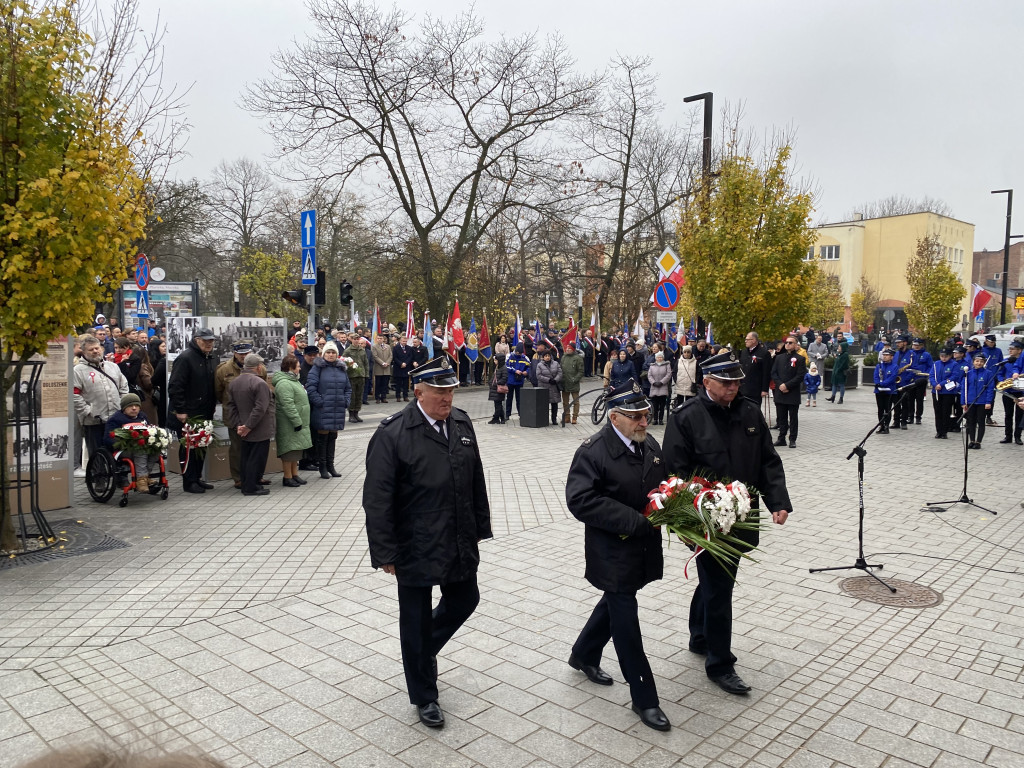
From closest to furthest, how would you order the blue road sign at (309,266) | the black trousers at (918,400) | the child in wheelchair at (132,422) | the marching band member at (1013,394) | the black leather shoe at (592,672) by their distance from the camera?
the black leather shoe at (592,672) → the child in wheelchair at (132,422) → the blue road sign at (309,266) → the marching band member at (1013,394) → the black trousers at (918,400)

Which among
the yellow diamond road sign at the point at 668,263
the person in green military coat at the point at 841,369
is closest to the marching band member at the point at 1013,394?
the yellow diamond road sign at the point at 668,263

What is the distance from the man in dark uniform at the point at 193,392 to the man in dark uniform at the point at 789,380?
384 inches

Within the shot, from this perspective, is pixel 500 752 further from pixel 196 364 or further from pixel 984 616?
pixel 196 364

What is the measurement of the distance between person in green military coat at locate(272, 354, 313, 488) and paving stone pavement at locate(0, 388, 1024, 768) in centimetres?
172

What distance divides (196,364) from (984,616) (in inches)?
365

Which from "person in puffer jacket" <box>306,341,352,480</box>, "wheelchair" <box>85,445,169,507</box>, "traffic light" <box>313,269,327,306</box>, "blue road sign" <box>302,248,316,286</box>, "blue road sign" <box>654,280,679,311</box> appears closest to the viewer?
"wheelchair" <box>85,445,169,507</box>

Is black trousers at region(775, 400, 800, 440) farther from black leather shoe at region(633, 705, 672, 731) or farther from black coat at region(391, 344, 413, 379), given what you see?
black leather shoe at region(633, 705, 672, 731)

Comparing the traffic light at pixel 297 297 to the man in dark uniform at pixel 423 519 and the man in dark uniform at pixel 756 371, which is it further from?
the man in dark uniform at pixel 423 519

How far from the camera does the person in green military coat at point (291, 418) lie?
10.9 meters

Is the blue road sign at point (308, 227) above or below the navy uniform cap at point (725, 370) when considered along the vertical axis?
above

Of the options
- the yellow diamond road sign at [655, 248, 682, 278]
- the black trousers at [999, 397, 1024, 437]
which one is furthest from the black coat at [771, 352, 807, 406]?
the black trousers at [999, 397, 1024, 437]

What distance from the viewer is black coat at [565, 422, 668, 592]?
445cm

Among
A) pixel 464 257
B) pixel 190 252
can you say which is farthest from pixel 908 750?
pixel 190 252

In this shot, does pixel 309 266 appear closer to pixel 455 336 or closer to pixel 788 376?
pixel 788 376
